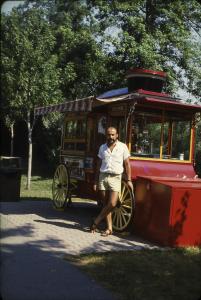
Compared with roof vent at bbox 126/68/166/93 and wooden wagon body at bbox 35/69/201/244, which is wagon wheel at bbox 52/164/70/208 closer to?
wooden wagon body at bbox 35/69/201/244

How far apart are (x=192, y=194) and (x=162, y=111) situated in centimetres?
238

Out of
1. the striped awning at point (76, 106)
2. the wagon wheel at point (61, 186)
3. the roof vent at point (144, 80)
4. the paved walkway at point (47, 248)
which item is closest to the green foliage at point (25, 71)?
the striped awning at point (76, 106)

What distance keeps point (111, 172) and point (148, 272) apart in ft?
8.79

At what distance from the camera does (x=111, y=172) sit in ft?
28.6

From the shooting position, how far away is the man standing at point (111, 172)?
8.68m

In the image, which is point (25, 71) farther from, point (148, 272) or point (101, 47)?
point (148, 272)

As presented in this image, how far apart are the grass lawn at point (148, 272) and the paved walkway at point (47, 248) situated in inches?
9.3

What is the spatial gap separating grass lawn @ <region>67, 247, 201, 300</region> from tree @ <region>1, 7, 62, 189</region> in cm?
1011

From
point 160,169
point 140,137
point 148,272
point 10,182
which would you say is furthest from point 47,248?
point 10,182

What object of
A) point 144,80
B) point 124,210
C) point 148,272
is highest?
point 144,80

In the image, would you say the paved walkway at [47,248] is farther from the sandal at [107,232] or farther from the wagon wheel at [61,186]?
the wagon wheel at [61,186]

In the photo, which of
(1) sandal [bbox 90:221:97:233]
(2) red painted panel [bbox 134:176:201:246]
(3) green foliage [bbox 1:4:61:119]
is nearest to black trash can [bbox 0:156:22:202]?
(3) green foliage [bbox 1:4:61:119]

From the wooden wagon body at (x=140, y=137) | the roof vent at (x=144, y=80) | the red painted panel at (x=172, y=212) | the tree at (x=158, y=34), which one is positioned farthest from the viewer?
the tree at (x=158, y=34)

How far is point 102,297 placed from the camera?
517 centimetres
